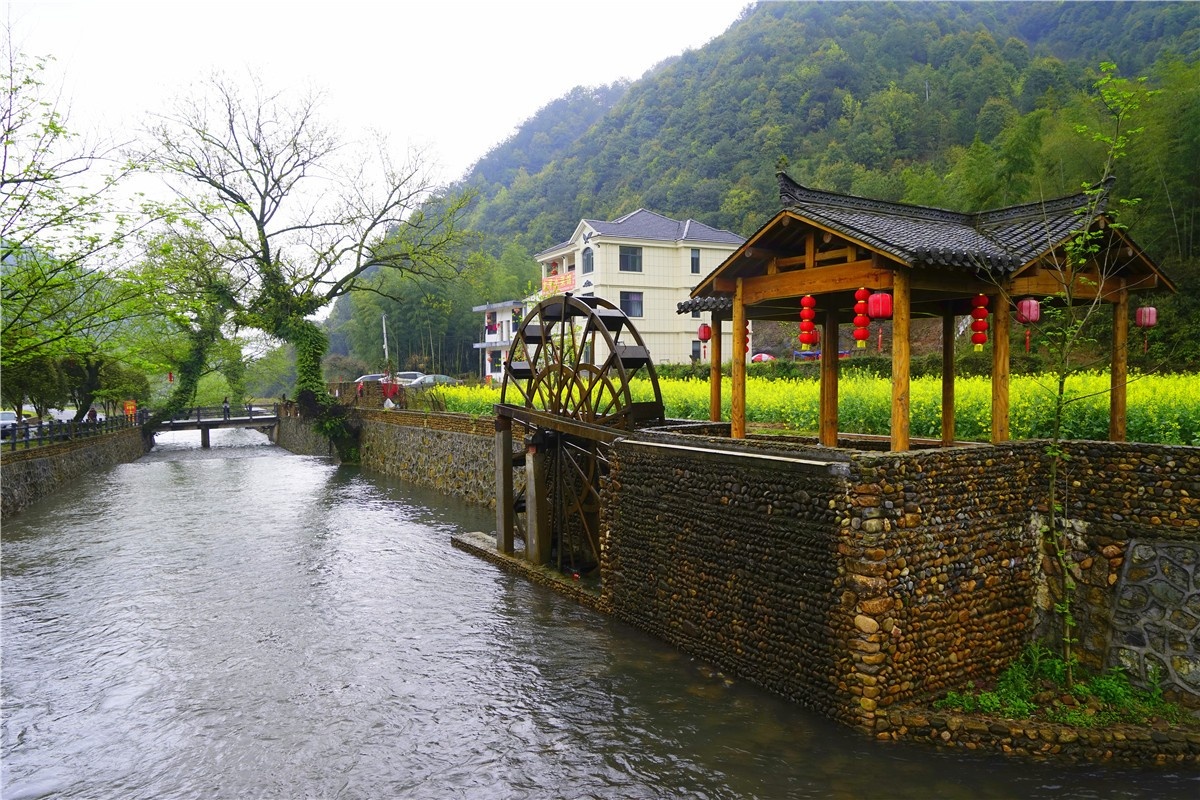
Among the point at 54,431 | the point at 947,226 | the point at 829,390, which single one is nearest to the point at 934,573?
the point at 829,390

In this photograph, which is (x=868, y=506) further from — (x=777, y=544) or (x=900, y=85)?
(x=900, y=85)

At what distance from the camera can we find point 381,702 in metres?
7.94

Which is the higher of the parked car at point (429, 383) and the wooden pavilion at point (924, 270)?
the wooden pavilion at point (924, 270)

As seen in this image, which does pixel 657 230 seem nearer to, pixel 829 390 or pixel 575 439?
pixel 575 439

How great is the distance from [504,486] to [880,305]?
7.57 metres

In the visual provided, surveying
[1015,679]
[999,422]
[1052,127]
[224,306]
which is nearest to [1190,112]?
[1052,127]

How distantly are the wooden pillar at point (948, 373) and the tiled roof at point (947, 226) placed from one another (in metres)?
0.97

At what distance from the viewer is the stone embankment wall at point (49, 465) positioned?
17.8m

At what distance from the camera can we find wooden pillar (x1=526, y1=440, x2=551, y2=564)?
39.3ft

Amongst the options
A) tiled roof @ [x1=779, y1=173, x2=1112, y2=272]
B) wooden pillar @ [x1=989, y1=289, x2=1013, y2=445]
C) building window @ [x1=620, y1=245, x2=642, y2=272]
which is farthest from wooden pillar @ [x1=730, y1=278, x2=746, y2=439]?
building window @ [x1=620, y1=245, x2=642, y2=272]

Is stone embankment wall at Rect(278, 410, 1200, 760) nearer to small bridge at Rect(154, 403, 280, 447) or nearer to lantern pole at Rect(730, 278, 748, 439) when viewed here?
lantern pole at Rect(730, 278, 748, 439)

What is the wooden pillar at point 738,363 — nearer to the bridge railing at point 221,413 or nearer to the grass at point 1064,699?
the grass at point 1064,699

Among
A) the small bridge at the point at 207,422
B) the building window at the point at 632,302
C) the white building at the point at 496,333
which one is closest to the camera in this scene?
the building window at the point at 632,302

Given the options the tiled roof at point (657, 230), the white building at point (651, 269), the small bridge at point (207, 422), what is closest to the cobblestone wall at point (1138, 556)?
the white building at point (651, 269)
